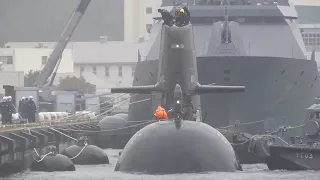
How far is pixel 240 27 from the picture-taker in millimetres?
45438

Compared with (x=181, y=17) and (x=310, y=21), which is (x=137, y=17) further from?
(x=181, y=17)

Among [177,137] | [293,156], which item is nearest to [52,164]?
[177,137]

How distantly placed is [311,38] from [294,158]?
5695cm

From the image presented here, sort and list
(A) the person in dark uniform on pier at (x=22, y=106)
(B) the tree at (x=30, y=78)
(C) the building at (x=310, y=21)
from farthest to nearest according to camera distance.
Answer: (B) the tree at (x=30, y=78) < (C) the building at (x=310, y=21) < (A) the person in dark uniform on pier at (x=22, y=106)

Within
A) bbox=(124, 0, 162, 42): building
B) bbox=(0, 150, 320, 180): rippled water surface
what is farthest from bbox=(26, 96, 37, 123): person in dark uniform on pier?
bbox=(124, 0, 162, 42): building

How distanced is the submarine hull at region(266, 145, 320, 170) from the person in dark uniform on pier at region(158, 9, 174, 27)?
479 centimetres

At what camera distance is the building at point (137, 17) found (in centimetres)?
11156

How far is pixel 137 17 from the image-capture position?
370 ft

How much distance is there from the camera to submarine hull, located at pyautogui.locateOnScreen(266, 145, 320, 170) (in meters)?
31.1

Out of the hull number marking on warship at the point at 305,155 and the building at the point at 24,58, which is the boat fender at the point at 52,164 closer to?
the hull number marking on warship at the point at 305,155

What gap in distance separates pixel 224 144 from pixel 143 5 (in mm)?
83594

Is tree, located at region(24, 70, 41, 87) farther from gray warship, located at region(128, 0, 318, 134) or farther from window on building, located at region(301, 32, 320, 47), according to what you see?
gray warship, located at region(128, 0, 318, 134)

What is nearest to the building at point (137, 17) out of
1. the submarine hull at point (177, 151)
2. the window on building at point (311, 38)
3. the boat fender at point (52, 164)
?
the window on building at point (311, 38)

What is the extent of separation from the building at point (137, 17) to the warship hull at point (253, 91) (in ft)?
225
